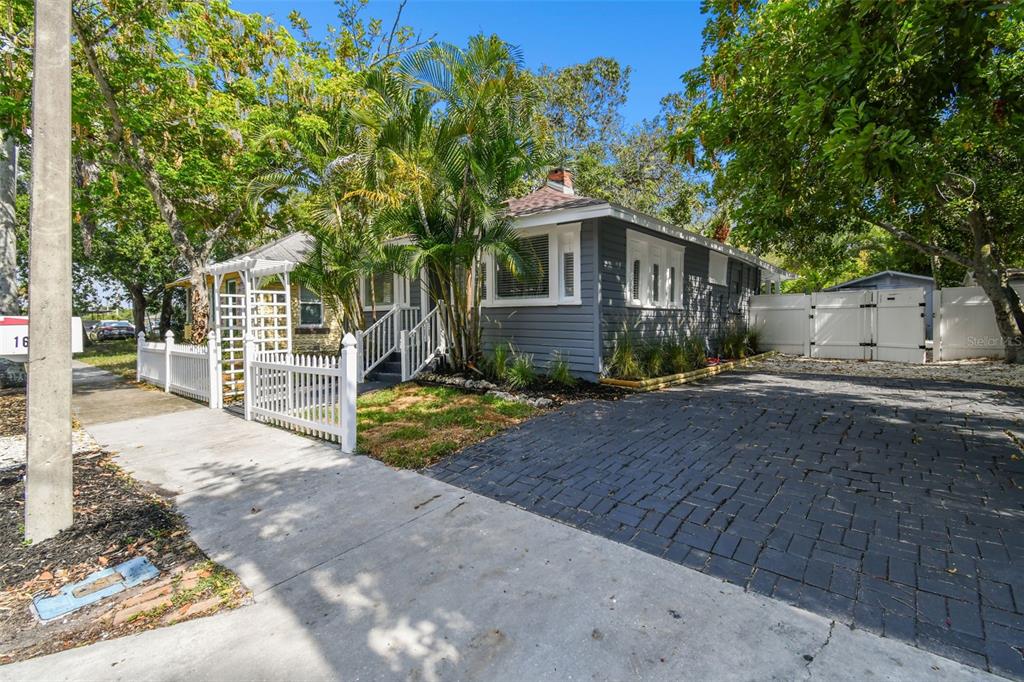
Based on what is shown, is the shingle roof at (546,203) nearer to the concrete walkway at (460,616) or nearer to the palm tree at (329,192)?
the palm tree at (329,192)

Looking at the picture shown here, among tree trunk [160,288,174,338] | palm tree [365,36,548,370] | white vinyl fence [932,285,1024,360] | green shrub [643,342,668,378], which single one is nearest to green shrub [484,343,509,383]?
palm tree [365,36,548,370]

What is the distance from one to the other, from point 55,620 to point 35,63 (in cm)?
318

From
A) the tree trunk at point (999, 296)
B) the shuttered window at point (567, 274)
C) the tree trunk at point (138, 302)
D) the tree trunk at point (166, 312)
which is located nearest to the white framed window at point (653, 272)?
the shuttered window at point (567, 274)

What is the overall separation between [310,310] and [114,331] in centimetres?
2276

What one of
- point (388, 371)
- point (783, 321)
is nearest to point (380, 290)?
point (388, 371)

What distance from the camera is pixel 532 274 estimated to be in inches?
339

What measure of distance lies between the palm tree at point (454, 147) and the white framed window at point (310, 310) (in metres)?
8.92

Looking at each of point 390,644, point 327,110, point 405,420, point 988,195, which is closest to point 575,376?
point 405,420

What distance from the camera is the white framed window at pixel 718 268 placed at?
11773 millimetres

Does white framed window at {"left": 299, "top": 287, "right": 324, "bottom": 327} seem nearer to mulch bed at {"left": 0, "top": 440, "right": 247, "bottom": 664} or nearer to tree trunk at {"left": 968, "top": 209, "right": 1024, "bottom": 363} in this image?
mulch bed at {"left": 0, "top": 440, "right": 247, "bottom": 664}

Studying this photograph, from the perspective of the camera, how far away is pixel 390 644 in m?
2.08

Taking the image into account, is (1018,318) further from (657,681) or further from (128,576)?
(128,576)

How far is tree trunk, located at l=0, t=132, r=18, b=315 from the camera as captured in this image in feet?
31.3

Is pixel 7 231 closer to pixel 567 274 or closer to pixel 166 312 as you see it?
pixel 567 274
